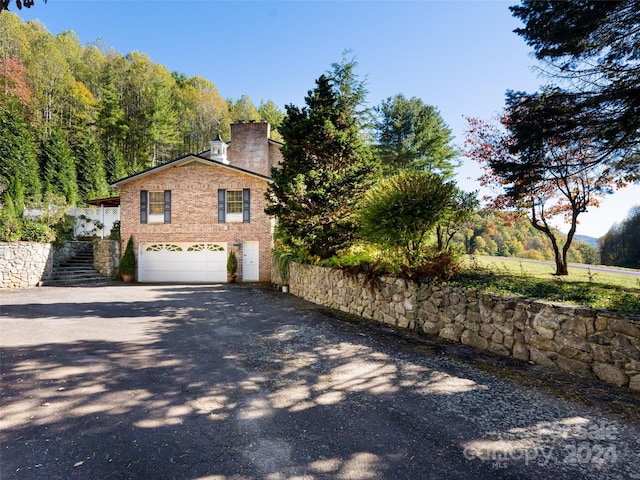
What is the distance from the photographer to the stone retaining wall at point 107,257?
16000 mm

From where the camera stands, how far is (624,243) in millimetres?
20406

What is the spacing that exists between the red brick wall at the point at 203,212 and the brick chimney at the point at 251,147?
18.9 feet

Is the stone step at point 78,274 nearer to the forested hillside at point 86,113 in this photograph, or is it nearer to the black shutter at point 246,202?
the forested hillside at point 86,113

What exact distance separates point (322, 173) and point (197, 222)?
8785 mm

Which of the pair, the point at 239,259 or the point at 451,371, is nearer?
the point at 451,371

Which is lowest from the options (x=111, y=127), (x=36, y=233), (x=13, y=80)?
(x=36, y=233)

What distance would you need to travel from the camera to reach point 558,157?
22.1ft

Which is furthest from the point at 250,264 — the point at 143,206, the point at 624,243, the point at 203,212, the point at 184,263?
the point at 624,243

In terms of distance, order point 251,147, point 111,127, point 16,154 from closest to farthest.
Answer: point 16,154 → point 251,147 → point 111,127

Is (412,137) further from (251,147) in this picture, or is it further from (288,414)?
(288,414)

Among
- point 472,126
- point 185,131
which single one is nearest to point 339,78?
point 472,126

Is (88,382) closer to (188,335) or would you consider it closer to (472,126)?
(188,335)

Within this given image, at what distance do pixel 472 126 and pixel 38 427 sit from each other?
1411 centimetres

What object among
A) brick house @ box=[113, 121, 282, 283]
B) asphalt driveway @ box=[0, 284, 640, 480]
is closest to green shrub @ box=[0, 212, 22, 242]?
brick house @ box=[113, 121, 282, 283]
